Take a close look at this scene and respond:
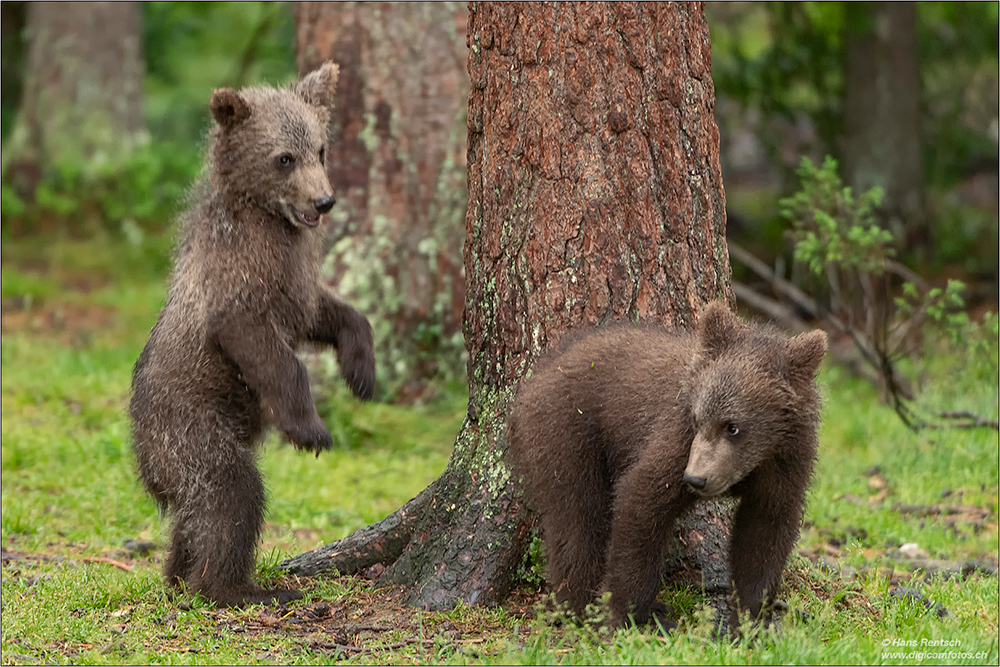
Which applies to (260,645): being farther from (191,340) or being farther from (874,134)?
(874,134)

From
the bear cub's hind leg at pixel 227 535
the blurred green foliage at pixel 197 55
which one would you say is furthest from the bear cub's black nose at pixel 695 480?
the blurred green foliage at pixel 197 55

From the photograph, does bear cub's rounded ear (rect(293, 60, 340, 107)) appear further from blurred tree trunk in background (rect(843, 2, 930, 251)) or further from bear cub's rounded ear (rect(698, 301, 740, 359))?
blurred tree trunk in background (rect(843, 2, 930, 251))

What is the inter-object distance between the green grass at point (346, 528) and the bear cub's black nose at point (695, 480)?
1.94 ft

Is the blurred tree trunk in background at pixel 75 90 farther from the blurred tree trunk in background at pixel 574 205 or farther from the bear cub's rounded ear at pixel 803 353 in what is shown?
the bear cub's rounded ear at pixel 803 353

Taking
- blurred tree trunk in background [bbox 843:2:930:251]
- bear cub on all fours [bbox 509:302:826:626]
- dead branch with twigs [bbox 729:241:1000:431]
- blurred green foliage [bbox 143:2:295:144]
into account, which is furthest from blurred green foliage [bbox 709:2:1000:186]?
bear cub on all fours [bbox 509:302:826:626]

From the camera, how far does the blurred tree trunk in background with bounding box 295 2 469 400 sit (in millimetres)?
8773

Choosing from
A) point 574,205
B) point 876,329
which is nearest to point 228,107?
point 574,205

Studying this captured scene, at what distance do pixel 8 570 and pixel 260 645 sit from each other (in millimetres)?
1880

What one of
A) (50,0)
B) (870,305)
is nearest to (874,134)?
(870,305)

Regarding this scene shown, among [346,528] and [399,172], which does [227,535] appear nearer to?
[346,528]

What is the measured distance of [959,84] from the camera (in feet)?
44.2

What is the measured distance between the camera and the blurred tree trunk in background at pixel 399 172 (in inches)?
345

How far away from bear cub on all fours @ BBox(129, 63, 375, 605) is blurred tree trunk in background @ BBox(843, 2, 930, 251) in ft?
29.7

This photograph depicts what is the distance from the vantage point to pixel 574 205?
465 cm
